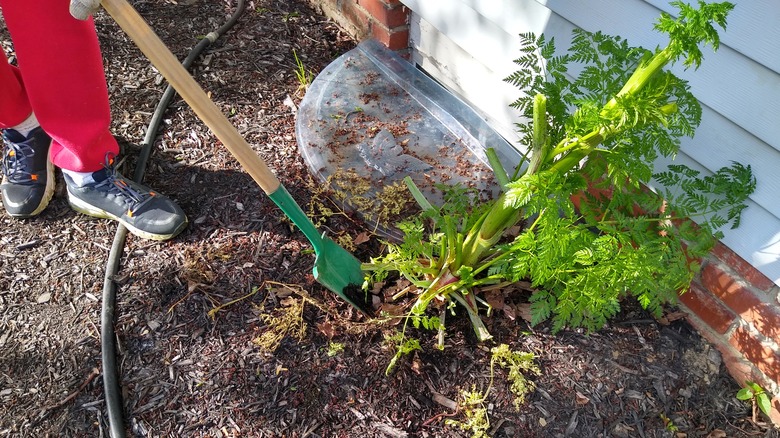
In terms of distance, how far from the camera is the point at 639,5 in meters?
1.70

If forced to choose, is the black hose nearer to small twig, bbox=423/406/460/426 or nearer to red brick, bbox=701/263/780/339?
small twig, bbox=423/406/460/426

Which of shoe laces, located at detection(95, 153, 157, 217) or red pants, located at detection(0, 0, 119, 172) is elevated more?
red pants, located at detection(0, 0, 119, 172)

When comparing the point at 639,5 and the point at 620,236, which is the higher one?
the point at 639,5

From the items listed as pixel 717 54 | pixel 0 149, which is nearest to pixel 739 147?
pixel 717 54

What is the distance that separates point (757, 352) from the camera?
6.19 ft

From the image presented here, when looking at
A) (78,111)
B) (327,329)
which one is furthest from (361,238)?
(78,111)

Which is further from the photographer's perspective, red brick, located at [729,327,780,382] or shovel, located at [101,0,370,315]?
red brick, located at [729,327,780,382]

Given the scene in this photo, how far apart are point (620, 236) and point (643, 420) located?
2.49 feet

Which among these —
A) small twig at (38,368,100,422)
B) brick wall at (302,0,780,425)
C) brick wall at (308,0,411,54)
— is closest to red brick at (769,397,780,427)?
brick wall at (302,0,780,425)

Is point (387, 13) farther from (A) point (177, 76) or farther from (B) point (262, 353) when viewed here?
(B) point (262, 353)

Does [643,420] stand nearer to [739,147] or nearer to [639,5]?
[739,147]

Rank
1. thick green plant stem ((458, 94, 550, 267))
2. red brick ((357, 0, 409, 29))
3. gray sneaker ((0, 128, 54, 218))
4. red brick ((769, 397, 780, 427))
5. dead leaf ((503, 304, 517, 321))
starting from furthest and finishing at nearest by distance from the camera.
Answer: red brick ((357, 0, 409, 29))
gray sneaker ((0, 128, 54, 218))
dead leaf ((503, 304, 517, 321))
red brick ((769, 397, 780, 427))
thick green plant stem ((458, 94, 550, 267))

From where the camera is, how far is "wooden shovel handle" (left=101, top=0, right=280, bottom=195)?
1.33m

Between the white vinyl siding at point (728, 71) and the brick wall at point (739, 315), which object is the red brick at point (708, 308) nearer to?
the brick wall at point (739, 315)
